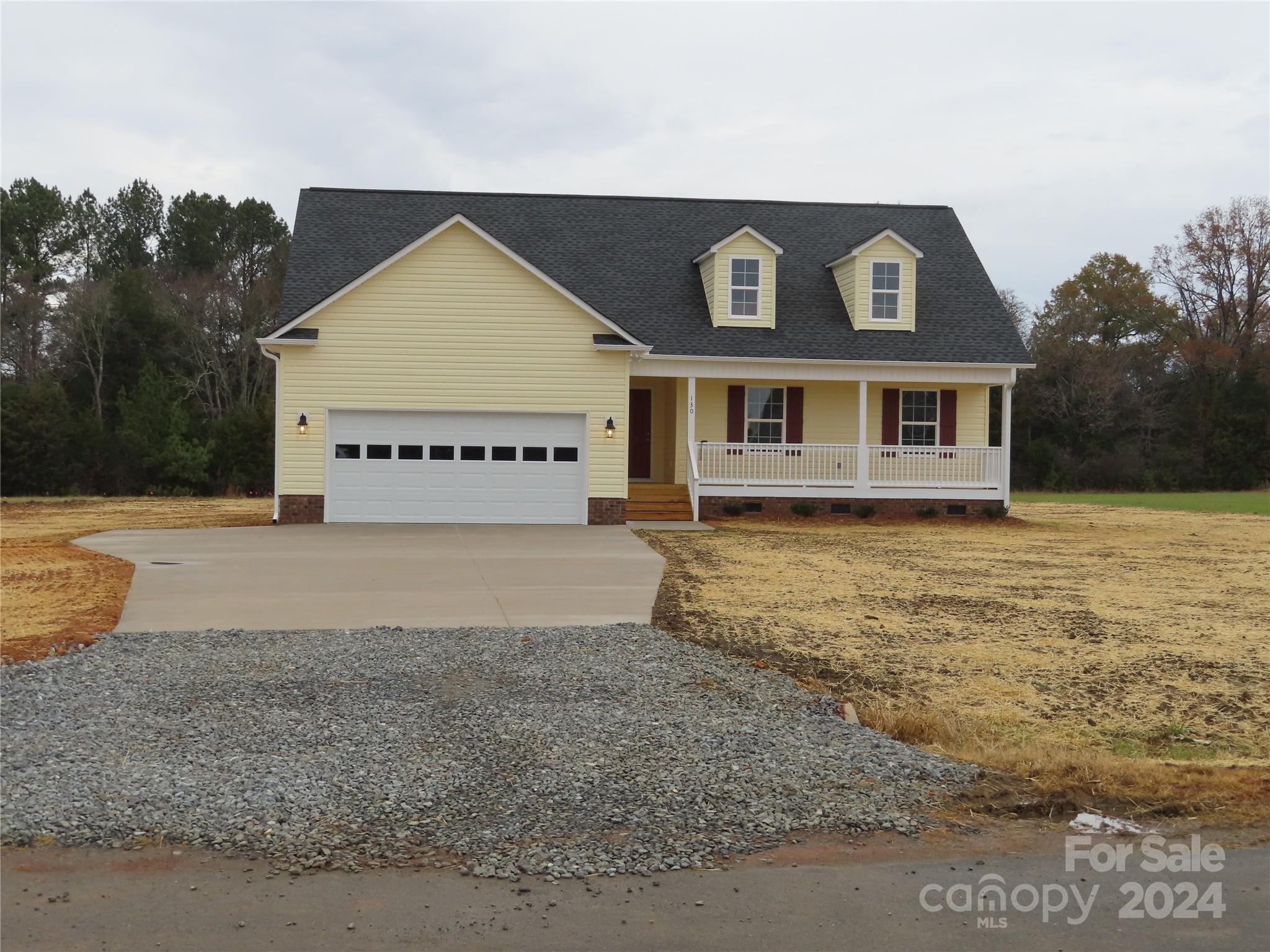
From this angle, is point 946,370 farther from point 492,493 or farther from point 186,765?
point 186,765

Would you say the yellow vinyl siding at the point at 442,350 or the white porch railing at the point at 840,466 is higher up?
the yellow vinyl siding at the point at 442,350

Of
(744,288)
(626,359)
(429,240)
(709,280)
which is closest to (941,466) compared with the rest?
(744,288)

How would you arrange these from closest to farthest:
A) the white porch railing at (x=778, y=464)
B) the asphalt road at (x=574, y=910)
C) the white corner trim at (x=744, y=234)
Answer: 1. the asphalt road at (x=574, y=910)
2. the white porch railing at (x=778, y=464)
3. the white corner trim at (x=744, y=234)

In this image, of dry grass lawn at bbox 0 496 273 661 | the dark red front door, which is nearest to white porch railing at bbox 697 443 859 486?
the dark red front door

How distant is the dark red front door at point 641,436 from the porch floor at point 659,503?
113 cm

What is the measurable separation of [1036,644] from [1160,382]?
41.4 meters

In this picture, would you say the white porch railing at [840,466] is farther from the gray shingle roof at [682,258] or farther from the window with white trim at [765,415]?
the gray shingle roof at [682,258]

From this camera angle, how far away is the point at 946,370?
2325 cm

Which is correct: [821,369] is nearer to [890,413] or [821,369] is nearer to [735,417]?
[735,417]

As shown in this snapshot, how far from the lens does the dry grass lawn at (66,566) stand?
945cm

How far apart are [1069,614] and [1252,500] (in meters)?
25.9

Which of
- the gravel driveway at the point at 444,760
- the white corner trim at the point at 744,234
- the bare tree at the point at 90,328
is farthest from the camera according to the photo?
the bare tree at the point at 90,328

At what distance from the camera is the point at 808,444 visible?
23.3 meters

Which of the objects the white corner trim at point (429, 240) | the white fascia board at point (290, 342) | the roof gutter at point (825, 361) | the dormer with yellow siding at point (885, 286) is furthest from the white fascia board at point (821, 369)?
the white fascia board at point (290, 342)
